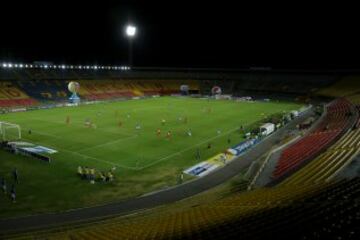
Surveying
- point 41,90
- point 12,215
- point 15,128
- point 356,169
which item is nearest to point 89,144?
point 15,128

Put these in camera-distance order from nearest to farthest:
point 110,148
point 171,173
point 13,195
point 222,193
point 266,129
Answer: point 13,195 < point 222,193 < point 171,173 < point 110,148 < point 266,129

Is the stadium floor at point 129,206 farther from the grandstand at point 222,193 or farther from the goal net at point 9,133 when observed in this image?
the goal net at point 9,133

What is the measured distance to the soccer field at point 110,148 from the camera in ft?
80.5

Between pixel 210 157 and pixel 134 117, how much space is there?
2518cm

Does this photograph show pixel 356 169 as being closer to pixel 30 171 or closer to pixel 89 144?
pixel 30 171

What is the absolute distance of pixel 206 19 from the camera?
111 m

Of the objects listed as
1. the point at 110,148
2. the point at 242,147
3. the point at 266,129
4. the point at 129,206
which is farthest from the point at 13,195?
the point at 266,129

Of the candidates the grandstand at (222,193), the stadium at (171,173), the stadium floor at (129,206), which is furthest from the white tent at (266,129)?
the stadium floor at (129,206)

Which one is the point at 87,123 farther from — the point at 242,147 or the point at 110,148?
the point at 242,147

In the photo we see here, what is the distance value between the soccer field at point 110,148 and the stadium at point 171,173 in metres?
0.14

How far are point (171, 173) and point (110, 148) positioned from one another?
10.1 meters

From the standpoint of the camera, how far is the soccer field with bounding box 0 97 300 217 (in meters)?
24.5

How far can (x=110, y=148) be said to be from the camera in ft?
121

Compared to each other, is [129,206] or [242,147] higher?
[242,147]
